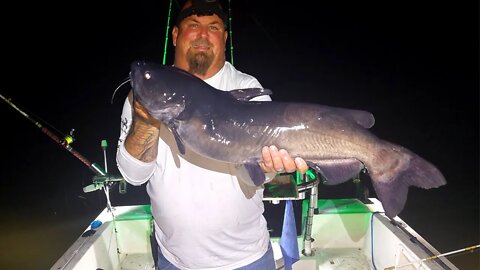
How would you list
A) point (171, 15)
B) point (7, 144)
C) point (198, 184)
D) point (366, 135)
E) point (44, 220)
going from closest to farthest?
point (366, 135) → point (198, 184) → point (171, 15) → point (44, 220) → point (7, 144)

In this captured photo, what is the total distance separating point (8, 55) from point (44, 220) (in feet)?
90.8

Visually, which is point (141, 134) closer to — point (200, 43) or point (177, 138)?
point (177, 138)

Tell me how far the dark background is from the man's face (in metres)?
1.06

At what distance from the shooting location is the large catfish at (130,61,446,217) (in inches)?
75.5

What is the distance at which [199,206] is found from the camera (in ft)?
7.36

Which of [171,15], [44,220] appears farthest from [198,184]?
[44,220]

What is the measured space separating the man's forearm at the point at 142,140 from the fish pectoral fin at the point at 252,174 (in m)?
0.60

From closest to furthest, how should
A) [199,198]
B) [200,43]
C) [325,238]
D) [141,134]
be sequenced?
Result: [141,134], [199,198], [200,43], [325,238]

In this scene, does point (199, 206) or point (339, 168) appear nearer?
point (339, 168)

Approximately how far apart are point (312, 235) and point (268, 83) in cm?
2071

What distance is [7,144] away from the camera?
15.1 m

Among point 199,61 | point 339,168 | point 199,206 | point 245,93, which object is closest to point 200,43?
point 199,61

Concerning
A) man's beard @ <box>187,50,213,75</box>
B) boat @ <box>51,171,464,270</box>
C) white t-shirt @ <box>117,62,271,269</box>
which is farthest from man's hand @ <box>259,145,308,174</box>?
boat @ <box>51,171,464,270</box>

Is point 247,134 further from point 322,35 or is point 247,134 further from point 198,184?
point 322,35
